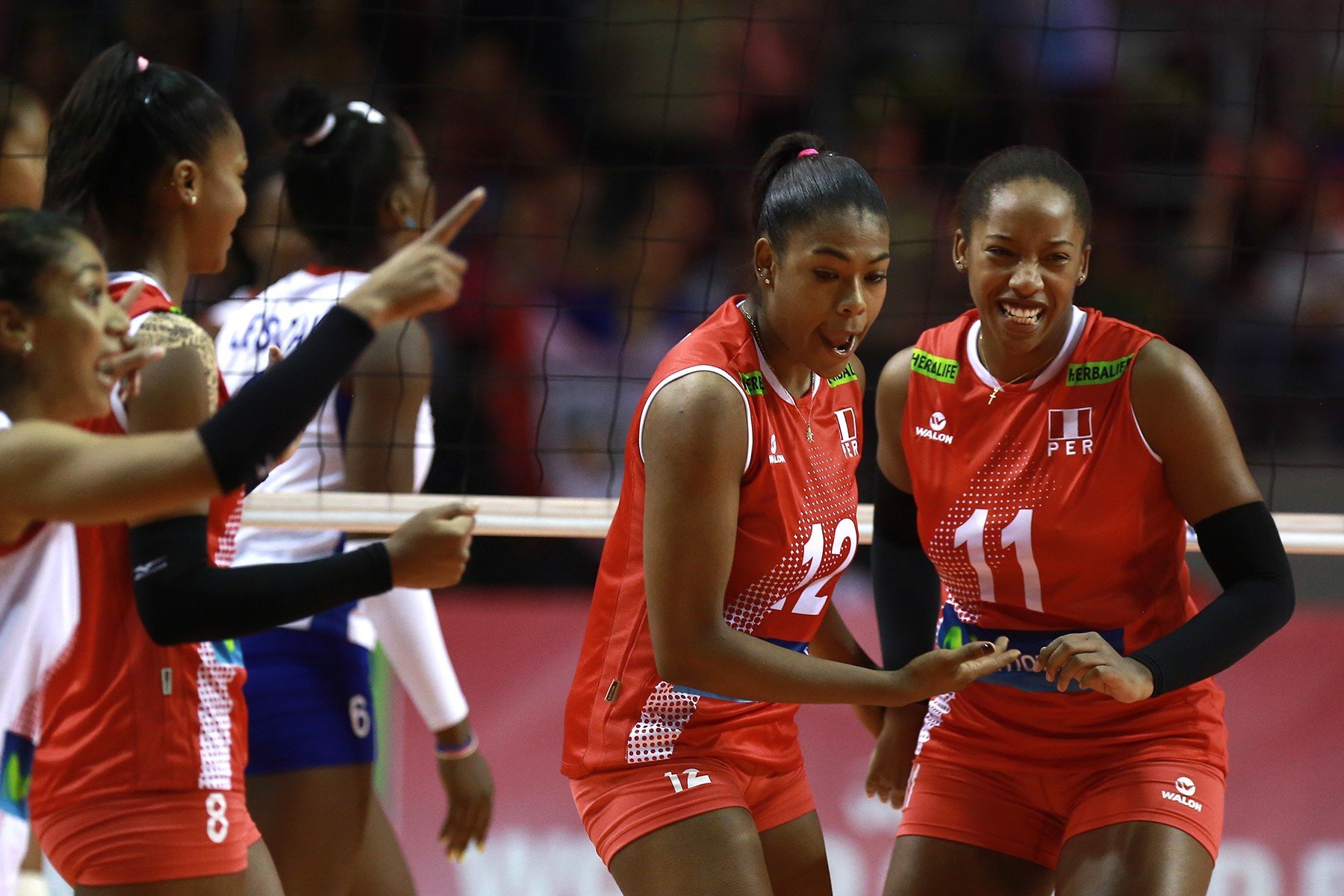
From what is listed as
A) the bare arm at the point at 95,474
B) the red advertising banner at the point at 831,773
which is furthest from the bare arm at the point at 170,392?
the red advertising banner at the point at 831,773

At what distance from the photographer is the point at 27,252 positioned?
2.25m

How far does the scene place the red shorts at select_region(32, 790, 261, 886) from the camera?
97.7 inches

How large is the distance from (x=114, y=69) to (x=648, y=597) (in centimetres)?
127

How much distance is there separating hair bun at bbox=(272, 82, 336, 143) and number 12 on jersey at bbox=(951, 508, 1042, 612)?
1908mm

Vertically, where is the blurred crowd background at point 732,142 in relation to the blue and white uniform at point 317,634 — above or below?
above

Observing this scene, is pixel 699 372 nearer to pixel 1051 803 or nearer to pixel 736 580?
pixel 736 580

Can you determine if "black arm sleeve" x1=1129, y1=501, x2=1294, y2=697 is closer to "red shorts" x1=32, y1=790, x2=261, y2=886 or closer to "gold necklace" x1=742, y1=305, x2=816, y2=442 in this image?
"gold necklace" x1=742, y1=305, x2=816, y2=442

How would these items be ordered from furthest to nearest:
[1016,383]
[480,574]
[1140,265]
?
[1140,265] < [480,574] < [1016,383]

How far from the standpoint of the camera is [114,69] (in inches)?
106

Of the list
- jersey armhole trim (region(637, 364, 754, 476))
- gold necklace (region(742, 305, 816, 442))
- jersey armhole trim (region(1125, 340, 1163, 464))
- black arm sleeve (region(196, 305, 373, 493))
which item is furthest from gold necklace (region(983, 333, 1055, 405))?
black arm sleeve (region(196, 305, 373, 493))

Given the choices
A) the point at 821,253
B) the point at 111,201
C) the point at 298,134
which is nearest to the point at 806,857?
the point at 821,253

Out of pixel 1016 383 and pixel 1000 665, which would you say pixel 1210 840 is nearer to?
pixel 1000 665

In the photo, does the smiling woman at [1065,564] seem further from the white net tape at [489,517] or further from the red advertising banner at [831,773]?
the red advertising banner at [831,773]

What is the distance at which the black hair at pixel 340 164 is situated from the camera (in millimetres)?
3857
